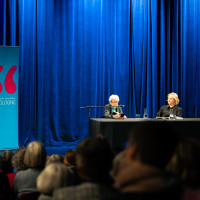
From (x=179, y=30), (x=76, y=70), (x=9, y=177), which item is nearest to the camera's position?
(x=9, y=177)

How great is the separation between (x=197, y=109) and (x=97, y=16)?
3.27m

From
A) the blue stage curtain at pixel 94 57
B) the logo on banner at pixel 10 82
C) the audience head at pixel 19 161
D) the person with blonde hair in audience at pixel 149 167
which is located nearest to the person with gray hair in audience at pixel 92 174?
the person with blonde hair in audience at pixel 149 167

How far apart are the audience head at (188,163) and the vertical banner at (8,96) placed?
180 inches

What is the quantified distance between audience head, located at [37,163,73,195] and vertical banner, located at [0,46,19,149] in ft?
14.0

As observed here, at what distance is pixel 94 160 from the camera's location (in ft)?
4.81

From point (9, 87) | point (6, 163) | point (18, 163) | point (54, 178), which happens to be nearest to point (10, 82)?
point (9, 87)

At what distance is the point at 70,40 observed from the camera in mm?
7254

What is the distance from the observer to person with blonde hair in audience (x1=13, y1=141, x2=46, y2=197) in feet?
6.89

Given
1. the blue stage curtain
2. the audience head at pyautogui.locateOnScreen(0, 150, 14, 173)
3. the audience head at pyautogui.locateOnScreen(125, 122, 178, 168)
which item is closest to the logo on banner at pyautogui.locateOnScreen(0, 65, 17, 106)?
the blue stage curtain

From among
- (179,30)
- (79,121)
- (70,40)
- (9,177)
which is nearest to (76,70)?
(70,40)

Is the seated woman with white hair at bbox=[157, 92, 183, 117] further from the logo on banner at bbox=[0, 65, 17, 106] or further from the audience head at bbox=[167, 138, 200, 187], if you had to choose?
the audience head at bbox=[167, 138, 200, 187]

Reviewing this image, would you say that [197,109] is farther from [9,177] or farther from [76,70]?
[9,177]

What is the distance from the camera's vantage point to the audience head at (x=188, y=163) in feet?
4.53

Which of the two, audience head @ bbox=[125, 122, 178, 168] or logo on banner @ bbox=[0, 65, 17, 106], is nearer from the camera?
audience head @ bbox=[125, 122, 178, 168]
